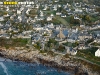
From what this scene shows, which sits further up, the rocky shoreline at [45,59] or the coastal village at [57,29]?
the coastal village at [57,29]

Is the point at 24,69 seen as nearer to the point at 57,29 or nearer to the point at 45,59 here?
the point at 45,59

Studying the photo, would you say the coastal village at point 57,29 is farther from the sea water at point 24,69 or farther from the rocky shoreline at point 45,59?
the sea water at point 24,69

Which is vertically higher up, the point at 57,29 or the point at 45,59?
the point at 57,29

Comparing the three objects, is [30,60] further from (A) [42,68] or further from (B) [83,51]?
(B) [83,51]

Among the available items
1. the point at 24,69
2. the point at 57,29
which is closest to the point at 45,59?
the point at 24,69

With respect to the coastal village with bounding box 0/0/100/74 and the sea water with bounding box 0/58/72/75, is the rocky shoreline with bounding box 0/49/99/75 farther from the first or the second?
the coastal village with bounding box 0/0/100/74

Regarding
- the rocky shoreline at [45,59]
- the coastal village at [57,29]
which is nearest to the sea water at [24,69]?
the rocky shoreline at [45,59]

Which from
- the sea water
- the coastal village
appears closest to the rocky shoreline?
the sea water
